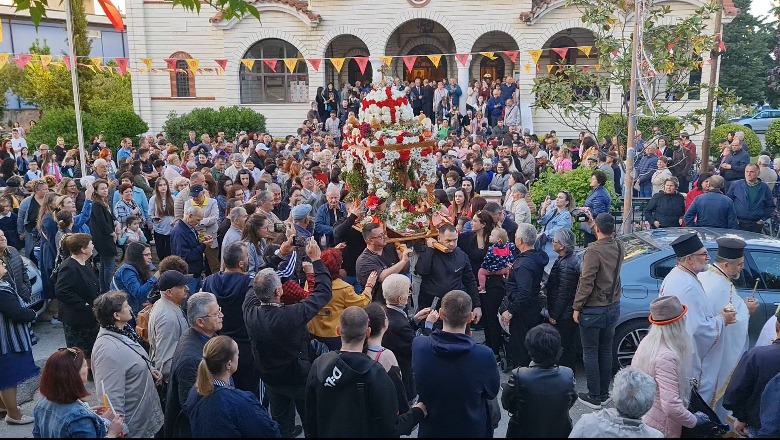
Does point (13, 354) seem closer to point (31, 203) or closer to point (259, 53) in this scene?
point (31, 203)

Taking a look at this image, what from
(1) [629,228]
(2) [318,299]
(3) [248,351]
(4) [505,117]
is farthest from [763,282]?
(4) [505,117]

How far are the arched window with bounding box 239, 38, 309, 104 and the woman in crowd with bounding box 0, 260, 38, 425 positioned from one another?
73.6 feet

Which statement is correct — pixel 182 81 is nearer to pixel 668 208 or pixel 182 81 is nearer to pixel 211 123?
pixel 211 123

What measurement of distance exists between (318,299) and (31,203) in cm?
695

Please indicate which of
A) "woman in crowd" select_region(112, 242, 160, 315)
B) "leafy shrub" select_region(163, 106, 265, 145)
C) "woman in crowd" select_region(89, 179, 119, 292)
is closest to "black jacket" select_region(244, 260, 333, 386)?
"woman in crowd" select_region(112, 242, 160, 315)

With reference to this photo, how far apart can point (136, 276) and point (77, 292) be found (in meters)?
0.59

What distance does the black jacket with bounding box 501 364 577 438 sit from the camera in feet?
13.8

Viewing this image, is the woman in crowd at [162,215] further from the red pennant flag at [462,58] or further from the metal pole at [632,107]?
the red pennant flag at [462,58]

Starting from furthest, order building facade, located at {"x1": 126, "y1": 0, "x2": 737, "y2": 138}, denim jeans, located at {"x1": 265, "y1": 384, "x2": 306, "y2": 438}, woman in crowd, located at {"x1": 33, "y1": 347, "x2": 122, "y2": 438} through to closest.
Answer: building facade, located at {"x1": 126, "y1": 0, "x2": 737, "y2": 138} < denim jeans, located at {"x1": 265, "y1": 384, "x2": 306, "y2": 438} < woman in crowd, located at {"x1": 33, "y1": 347, "x2": 122, "y2": 438}

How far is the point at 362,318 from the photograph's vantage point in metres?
4.37

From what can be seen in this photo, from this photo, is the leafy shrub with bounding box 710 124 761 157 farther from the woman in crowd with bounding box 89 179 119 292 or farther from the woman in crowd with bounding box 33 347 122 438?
the woman in crowd with bounding box 33 347 122 438

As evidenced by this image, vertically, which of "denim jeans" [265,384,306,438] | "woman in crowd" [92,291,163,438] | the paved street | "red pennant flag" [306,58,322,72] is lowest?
the paved street

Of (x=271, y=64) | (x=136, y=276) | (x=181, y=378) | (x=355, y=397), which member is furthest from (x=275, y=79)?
(x=355, y=397)

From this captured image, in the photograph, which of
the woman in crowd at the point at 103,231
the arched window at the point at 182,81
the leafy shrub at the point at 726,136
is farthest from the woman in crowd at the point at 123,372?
the arched window at the point at 182,81
